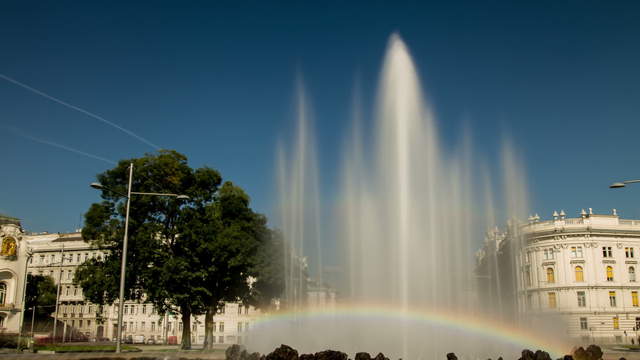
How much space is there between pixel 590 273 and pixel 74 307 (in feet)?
282

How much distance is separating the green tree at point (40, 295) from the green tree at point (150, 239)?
48555mm

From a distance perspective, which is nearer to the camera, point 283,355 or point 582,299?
point 283,355

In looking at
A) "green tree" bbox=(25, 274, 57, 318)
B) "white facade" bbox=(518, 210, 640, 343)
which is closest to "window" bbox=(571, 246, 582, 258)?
A: "white facade" bbox=(518, 210, 640, 343)

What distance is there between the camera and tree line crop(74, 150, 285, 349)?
145ft

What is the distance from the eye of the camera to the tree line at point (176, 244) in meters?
44.2

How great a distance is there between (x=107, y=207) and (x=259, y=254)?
1240cm

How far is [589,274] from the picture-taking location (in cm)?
8512

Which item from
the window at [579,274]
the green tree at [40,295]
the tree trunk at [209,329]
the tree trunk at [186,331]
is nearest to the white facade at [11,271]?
the green tree at [40,295]

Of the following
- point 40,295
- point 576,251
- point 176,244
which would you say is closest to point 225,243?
point 176,244

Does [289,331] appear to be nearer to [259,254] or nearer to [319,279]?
[319,279]

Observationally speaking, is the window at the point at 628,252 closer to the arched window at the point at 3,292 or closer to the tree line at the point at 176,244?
the tree line at the point at 176,244

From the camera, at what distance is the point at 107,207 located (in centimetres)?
4584

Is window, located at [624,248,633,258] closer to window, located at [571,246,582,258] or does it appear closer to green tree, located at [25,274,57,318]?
window, located at [571,246,582,258]

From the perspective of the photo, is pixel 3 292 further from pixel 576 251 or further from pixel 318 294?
pixel 576 251
